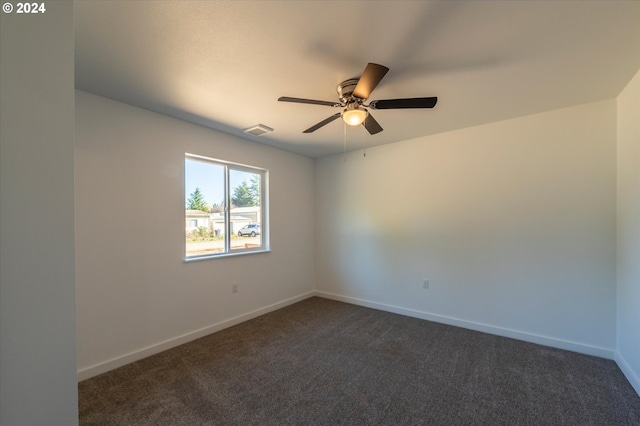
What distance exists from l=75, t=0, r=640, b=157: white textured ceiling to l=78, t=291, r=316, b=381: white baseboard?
2465 millimetres

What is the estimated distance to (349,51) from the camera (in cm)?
182

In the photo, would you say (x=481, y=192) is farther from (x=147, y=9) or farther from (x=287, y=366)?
(x=147, y=9)

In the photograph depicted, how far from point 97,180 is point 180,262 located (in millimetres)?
1136

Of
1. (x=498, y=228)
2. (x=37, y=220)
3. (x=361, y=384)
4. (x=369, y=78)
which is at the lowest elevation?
(x=361, y=384)

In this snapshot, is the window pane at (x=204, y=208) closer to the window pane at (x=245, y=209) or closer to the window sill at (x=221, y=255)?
the window sill at (x=221, y=255)

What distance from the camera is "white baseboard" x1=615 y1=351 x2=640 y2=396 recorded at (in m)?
2.10

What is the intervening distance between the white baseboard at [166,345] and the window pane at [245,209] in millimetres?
951

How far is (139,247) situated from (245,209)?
1450 mm

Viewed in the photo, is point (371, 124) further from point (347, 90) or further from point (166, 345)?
point (166, 345)

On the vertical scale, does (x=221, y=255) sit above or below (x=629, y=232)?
below

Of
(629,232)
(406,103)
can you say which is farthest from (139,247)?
(629,232)

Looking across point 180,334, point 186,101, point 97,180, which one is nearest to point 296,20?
point 186,101

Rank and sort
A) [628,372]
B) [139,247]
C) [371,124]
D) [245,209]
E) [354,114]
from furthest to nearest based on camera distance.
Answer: [245,209], [139,247], [371,124], [628,372], [354,114]

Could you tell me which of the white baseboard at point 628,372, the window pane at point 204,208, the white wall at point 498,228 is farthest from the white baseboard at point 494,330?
the window pane at point 204,208
